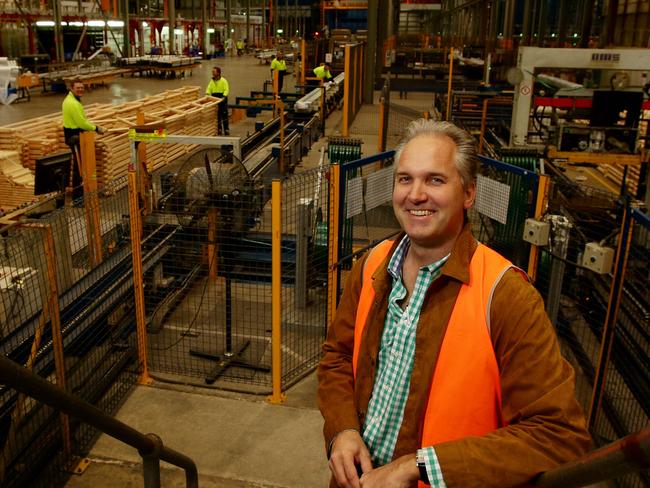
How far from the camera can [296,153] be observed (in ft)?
37.7

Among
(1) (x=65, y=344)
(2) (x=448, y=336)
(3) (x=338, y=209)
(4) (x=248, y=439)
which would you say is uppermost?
(2) (x=448, y=336)

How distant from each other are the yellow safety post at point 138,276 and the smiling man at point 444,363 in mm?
Result: 2953

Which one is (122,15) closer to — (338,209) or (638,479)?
(338,209)

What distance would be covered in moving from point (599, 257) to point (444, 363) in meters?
2.58

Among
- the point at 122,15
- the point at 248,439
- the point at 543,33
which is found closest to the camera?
the point at 248,439

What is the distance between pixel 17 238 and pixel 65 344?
103 cm

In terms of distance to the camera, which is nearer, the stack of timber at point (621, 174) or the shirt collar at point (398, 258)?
the shirt collar at point (398, 258)

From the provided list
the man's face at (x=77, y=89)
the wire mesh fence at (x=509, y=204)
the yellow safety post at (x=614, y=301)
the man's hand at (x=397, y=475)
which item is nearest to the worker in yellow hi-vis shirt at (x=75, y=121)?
the man's face at (x=77, y=89)

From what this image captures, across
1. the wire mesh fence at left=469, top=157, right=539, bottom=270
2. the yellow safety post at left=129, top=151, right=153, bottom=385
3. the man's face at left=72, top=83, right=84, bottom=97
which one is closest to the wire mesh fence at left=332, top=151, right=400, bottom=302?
the wire mesh fence at left=469, top=157, right=539, bottom=270

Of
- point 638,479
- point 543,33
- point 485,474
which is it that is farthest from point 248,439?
point 543,33

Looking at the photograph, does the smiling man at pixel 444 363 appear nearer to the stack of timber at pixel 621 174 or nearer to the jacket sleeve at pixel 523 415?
the jacket sleeve at pixel 523 415

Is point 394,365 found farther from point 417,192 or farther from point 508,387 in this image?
point 417,192

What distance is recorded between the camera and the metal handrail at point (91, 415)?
5.51ft

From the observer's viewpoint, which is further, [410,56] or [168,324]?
[410,56]
